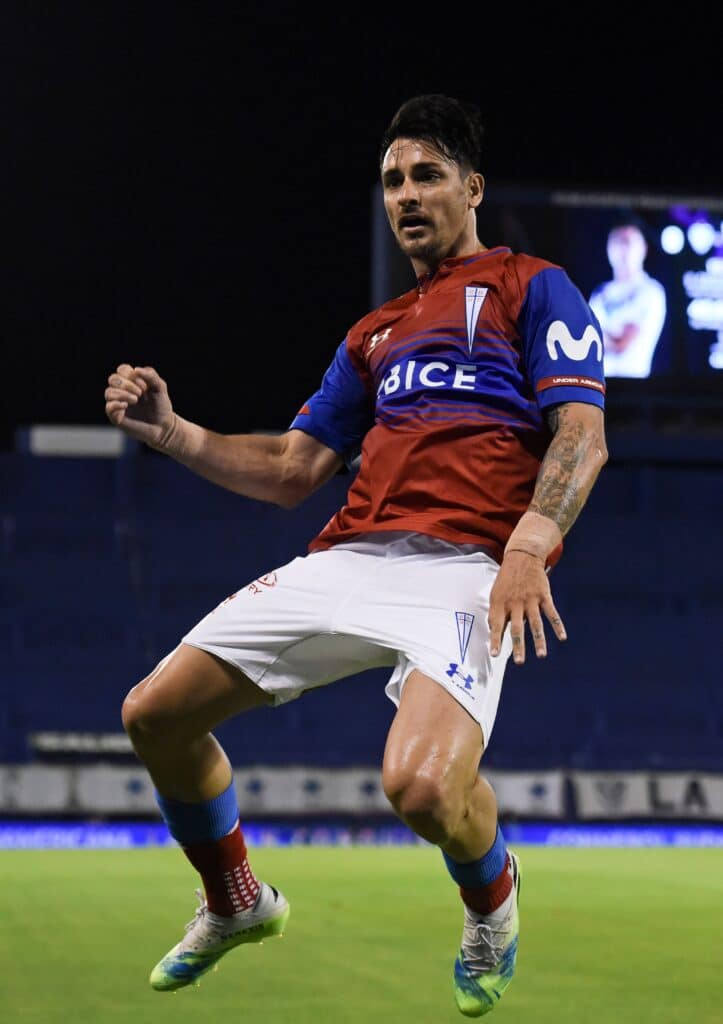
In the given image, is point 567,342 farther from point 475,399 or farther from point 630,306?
point 630,306

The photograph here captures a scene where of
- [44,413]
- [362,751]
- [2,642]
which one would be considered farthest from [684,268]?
[44,413]

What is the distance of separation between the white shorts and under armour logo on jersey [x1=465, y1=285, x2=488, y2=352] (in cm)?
57

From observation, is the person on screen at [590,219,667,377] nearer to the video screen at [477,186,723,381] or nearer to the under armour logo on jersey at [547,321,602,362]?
the video screen at [477,186,723,381]

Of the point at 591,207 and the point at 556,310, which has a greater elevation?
the point at 591,207

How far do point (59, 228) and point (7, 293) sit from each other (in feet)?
3.98

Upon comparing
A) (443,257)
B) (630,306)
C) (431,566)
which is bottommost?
(431,566)

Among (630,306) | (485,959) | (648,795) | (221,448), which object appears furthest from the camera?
(630,306)

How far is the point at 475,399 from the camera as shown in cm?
382

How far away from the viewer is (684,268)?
1521cm

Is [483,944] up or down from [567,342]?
down

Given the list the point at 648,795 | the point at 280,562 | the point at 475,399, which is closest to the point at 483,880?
the point at 475,399

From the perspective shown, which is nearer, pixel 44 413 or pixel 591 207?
pixel 591 207

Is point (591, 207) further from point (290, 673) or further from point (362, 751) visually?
point (290, 673)

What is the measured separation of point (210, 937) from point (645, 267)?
40.5 feet
